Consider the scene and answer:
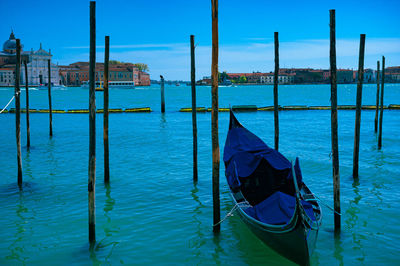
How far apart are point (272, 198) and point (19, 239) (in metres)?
4.81

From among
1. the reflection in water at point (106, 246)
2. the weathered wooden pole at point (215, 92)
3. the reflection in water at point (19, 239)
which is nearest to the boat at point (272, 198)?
the weathered wooden pole at point (215, 92)

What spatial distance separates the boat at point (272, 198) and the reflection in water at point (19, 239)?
12.9ft

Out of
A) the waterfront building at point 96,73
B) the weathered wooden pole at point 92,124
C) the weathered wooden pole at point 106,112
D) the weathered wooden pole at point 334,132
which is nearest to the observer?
the weathered wooden pole at point 92,124

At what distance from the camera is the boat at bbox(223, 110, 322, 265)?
548 centimetres

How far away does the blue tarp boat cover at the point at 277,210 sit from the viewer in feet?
19.9

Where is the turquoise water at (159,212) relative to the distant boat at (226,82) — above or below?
below

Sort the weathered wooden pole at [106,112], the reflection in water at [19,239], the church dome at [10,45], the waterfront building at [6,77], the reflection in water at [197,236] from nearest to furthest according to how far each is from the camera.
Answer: the reflection in water at [19,239] → the reflection in water at [197,236] → the weathered wooden pole at [106,112] → the waterfront building at [6,77] → the church dome at [10,45]

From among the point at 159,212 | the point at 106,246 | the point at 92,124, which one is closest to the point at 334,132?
the point at 159,212

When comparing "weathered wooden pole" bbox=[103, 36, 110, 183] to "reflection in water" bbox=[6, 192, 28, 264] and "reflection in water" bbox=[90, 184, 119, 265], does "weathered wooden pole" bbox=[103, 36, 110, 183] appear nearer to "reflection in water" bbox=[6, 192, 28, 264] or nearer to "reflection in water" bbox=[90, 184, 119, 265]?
"reflection in water" bbox=[90, 184, 119, 265]

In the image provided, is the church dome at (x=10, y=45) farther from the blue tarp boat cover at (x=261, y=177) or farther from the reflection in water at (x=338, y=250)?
the reflection in water at (x=338, y=250)

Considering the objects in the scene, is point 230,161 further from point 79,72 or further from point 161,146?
point 79,72

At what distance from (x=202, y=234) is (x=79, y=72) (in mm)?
162766

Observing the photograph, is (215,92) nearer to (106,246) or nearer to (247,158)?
(247,158)

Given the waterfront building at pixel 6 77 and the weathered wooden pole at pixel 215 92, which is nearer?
the weathered wooden pole at pixel 215 92
